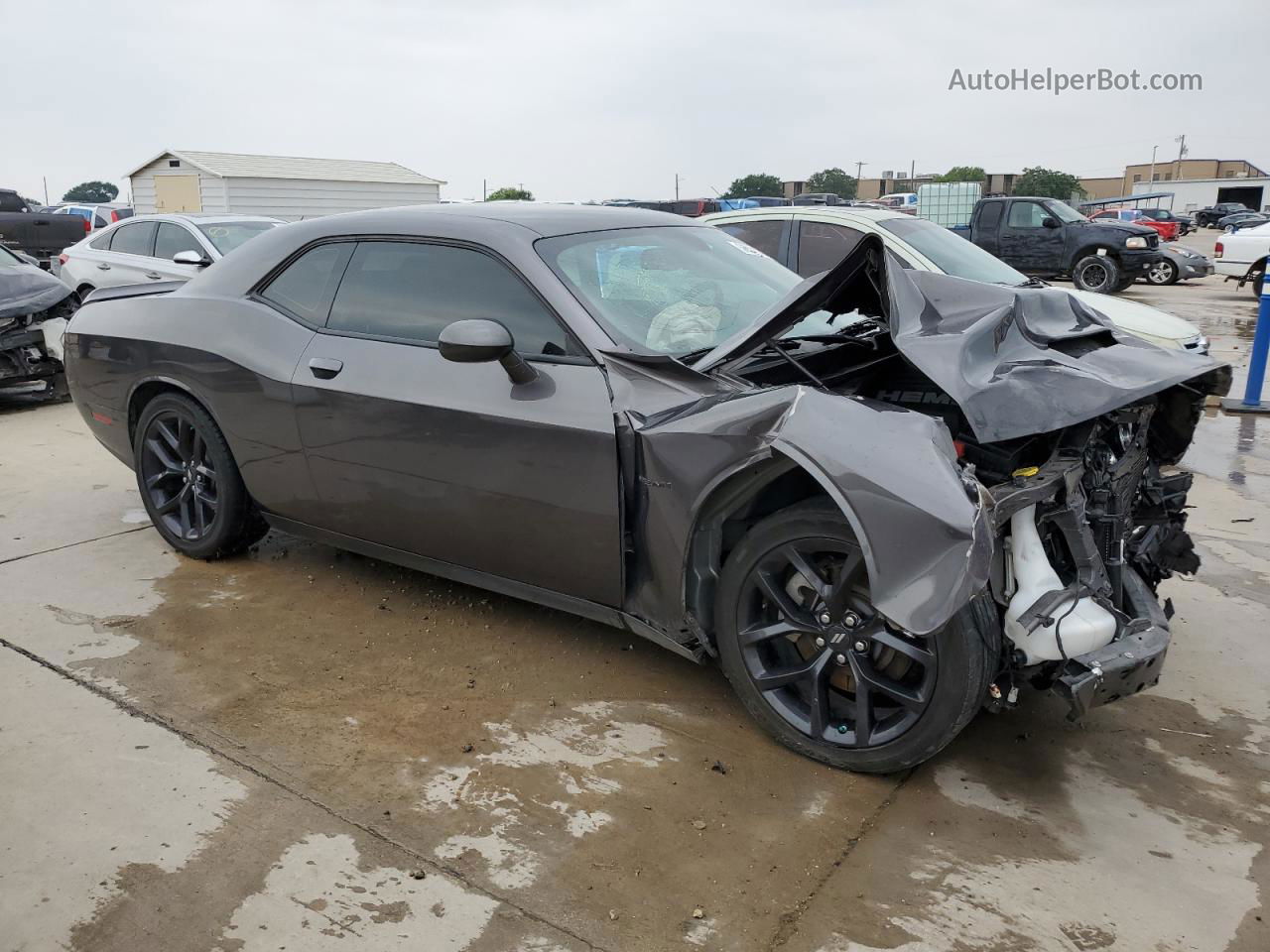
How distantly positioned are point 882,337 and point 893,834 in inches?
71.9

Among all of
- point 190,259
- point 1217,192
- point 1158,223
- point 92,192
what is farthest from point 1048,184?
point 92,192

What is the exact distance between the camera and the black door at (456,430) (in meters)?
3.32

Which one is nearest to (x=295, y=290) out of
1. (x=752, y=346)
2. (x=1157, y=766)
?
(x=752, y=346)

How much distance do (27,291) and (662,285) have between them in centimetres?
708

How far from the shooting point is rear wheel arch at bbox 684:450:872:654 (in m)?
2.93

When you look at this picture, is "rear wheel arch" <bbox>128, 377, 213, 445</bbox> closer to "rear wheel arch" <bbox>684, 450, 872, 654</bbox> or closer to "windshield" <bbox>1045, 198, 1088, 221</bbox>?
"rear wheel arch" <bbox>684, 450, 872, 654</bbox>

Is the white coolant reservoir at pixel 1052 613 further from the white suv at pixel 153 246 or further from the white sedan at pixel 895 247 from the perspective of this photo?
the white suv at pixel 153 246

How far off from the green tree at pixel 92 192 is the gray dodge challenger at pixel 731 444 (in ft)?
267

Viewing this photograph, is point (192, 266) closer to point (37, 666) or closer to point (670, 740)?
point (37, 666)

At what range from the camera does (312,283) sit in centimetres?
415

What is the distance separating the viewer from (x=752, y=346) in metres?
3.27

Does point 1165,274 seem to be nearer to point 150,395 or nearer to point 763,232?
point 763,232

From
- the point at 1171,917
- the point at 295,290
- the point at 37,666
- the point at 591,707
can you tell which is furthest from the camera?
the point at 295,290

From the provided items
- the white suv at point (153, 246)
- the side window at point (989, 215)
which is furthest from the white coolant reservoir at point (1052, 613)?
the side window at point (989, 215)
